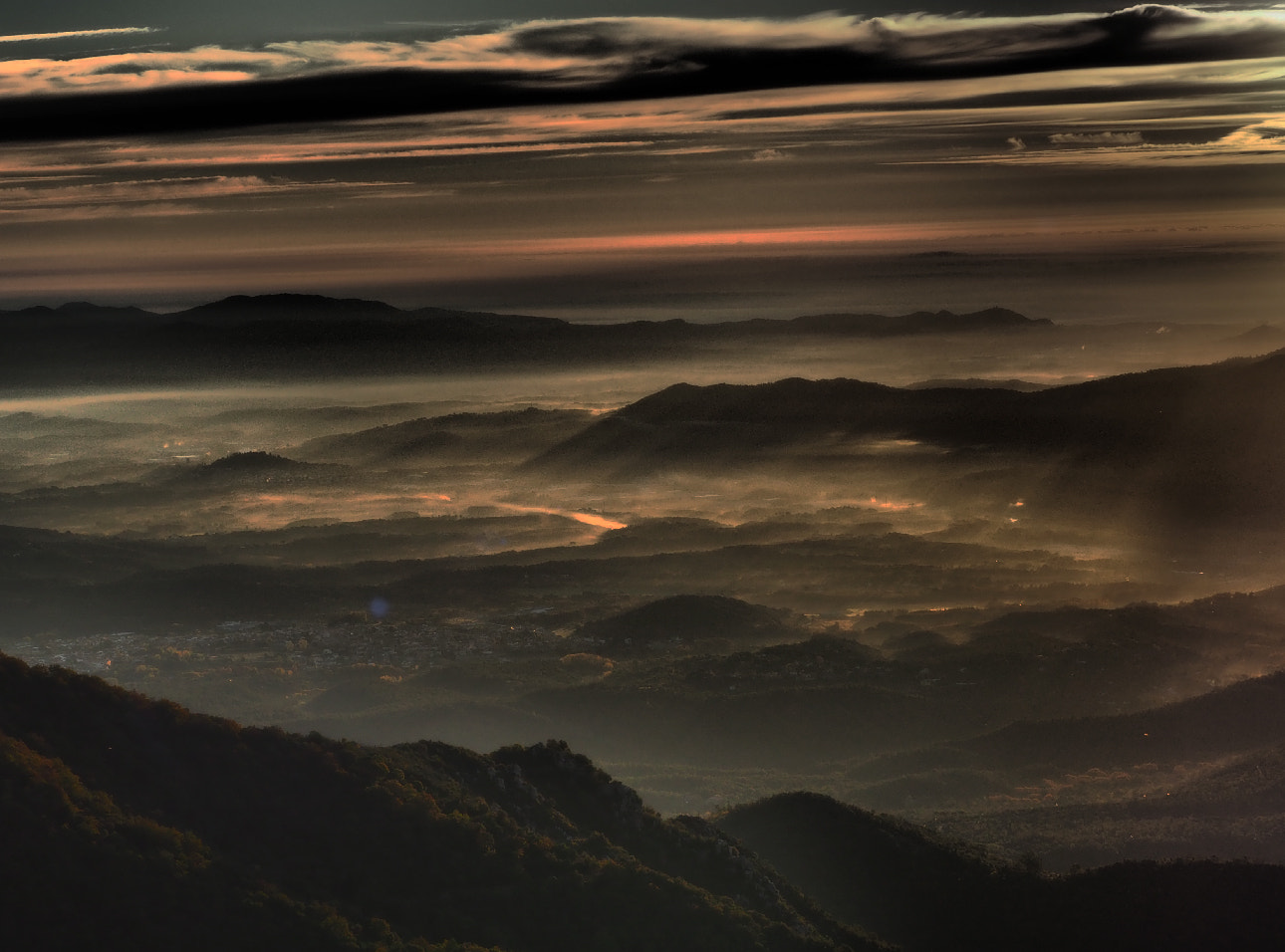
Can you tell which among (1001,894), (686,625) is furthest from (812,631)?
(1001,894)

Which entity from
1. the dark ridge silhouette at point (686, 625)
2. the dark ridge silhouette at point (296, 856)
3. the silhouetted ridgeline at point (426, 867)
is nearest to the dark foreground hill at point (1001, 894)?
the silhouetted ridgeline at point (426, 867)

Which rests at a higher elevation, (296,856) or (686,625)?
(296,856)

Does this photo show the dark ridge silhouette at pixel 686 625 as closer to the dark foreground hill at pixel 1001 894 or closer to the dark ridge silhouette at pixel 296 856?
the dark foreground hill at pixel 1001 894

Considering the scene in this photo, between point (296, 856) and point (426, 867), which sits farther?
point (426, 867)

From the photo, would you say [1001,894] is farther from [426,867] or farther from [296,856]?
[296,856]

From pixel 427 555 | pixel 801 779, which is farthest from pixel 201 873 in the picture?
pixel 427 555

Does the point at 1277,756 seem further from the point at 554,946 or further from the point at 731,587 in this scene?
the point at 731,587

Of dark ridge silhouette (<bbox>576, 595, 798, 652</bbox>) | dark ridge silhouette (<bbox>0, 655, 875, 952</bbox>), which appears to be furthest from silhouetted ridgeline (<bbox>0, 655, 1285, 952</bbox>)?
dark ridge silhouette (<bbox>576, 595, 798, 652</bbox>)
